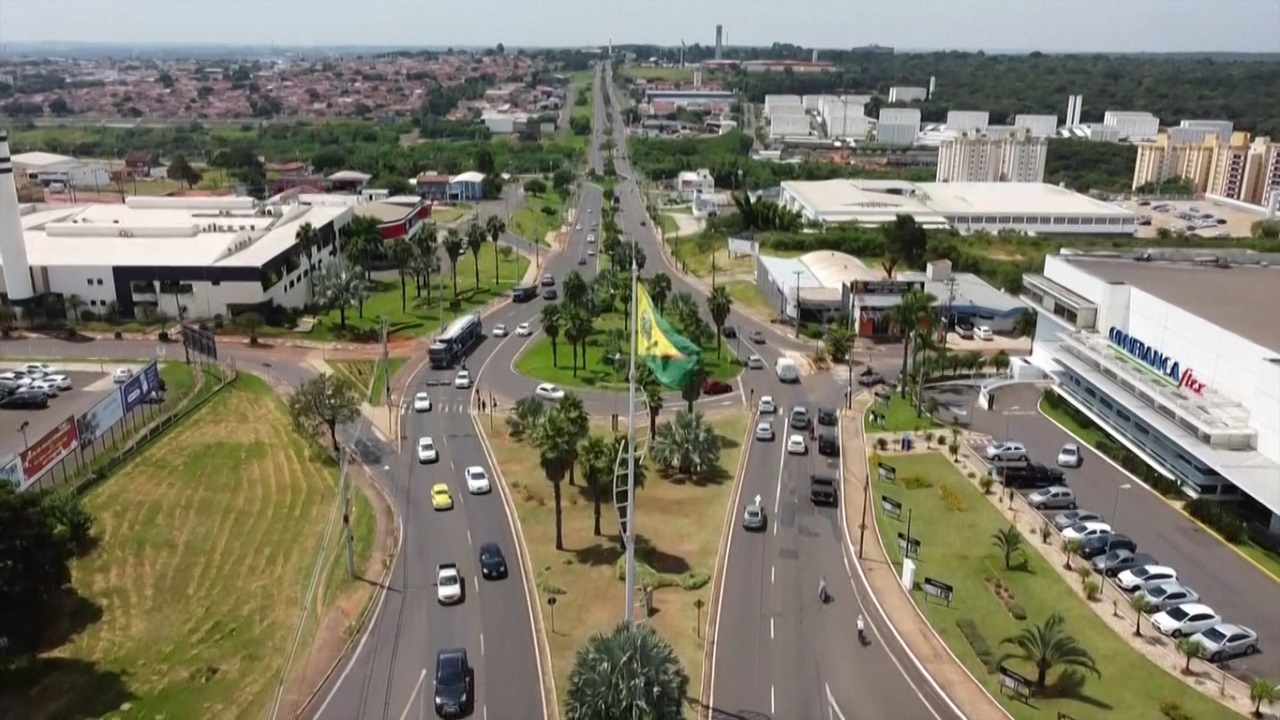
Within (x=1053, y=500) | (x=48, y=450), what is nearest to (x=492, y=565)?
(x=48, y=450)

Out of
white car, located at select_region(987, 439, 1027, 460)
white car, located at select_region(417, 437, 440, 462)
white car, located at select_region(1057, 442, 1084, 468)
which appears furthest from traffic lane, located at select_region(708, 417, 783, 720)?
white car, located at select_region(417, 437, 440, 462)

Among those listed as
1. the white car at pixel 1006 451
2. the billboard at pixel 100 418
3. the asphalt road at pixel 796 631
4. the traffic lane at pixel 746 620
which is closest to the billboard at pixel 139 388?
the billboard at pixel 100 418

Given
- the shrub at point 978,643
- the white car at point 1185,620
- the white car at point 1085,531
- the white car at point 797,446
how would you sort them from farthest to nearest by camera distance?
the white car at point 797,446
the white car at point 1085,531
the white car at point 1185,620
the shrub at point 978,643

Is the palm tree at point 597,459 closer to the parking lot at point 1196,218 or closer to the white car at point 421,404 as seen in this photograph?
the white car at point 421,404

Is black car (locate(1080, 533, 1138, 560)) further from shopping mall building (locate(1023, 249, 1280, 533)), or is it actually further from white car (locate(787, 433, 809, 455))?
white car (locate(787, 433, 809, 455))

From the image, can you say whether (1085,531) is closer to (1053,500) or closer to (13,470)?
(1053,500)
